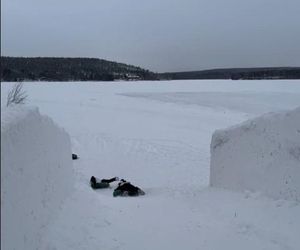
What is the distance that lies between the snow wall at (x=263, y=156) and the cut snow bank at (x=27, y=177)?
3.69m

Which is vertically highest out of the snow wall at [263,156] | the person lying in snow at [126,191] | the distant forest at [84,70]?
the distant forest at [84,70]

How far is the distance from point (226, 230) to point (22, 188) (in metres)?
3.44

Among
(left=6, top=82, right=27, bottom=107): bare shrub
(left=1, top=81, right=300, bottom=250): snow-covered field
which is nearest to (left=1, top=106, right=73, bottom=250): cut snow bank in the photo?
(left=1, top=81, right=300, bottom=250): snow-covered field

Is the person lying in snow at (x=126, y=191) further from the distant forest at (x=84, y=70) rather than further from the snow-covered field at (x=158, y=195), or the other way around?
the distant forest at (x=84, y=70)

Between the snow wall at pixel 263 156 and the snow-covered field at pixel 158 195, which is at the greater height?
the snow wall at pixel 263 156

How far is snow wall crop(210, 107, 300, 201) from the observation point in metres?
7.84

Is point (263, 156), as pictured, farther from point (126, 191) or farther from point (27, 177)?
point (27, 177)

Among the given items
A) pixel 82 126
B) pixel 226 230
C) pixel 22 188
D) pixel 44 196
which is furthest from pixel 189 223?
pixel 82 126

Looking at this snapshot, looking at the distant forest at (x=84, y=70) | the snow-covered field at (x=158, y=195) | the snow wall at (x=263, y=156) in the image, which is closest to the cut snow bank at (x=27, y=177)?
the snow-covered field at (x=158, y=195)

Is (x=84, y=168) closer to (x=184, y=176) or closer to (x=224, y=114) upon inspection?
(x=184, y=176)

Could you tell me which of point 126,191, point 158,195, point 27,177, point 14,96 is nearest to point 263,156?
point 158,195

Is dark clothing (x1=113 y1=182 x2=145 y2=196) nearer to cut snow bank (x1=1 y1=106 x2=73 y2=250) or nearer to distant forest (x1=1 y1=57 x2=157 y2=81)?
cut snow bank (x1=1 y1=106 x2=73 y2=250)

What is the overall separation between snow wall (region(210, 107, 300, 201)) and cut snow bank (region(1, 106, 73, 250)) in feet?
12.1

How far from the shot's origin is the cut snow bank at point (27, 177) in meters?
3.89
